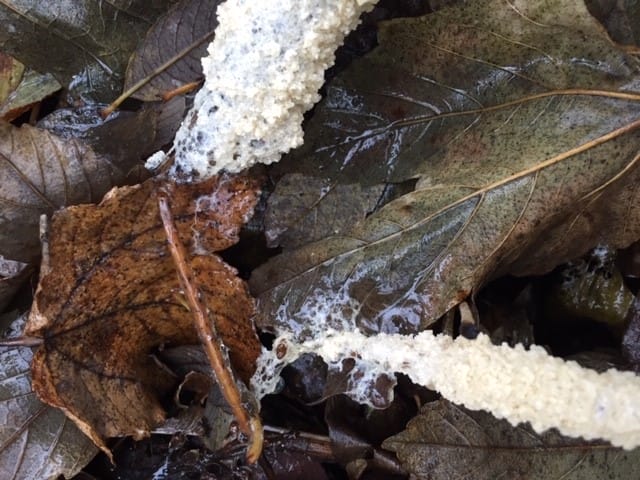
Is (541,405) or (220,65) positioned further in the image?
(220,65)

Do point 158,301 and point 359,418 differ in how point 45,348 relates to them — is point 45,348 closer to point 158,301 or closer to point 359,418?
point 158,301

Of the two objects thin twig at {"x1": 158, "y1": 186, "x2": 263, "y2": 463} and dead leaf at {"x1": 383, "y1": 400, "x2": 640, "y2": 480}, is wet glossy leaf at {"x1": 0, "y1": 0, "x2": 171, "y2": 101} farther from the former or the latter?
dead leaf at {"x1": 383, "y1": 400, "x2": 640, "y2": 480}

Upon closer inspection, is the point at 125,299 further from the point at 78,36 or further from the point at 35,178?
the point at 78,36

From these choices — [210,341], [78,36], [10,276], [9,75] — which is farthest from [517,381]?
[9,75]

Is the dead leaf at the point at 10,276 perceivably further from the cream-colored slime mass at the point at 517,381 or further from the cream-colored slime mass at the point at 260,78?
the cream-colored slime mass at the point at 517,381

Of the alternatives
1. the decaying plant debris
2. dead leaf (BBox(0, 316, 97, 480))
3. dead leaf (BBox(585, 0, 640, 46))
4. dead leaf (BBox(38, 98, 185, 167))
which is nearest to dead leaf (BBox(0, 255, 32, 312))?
the decaying plant debris

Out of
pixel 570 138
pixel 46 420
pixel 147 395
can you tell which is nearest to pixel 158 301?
pixel 147 395

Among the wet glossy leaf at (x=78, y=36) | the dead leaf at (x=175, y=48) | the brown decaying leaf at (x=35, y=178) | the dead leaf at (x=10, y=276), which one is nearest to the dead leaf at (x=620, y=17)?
the dead leaf at (x=175, y=48)
